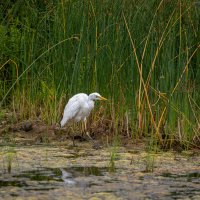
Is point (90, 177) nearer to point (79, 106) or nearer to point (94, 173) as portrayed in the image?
point (94, 173)

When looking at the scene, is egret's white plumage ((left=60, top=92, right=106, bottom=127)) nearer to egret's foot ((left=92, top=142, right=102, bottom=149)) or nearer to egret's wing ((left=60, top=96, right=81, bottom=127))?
egret's wing ((left=60, top=96, right=81, bottom=127))

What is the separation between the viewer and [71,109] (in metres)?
7.70

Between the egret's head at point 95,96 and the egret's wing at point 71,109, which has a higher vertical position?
the egret's head at point 95,96

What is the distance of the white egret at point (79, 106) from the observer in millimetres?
7690

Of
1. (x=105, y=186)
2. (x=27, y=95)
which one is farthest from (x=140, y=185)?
(x=27, y=95)

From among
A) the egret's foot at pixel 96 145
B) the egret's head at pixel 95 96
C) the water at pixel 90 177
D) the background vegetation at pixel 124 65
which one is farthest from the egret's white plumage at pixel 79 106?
the water at pixel 90 177

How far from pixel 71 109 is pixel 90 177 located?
2.03 metres

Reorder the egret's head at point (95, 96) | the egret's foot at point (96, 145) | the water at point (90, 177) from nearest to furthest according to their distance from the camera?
the water at point (90, 177)
the egret's foot at point (96, 145)
the egret's head at point (95, 96)

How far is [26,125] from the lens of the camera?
26.4 ft

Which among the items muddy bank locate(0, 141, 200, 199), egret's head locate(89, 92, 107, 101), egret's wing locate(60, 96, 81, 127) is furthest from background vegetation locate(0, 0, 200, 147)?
muddy bank locate(0, 141, 200, 199)

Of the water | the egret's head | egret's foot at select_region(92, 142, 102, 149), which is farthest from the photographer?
the egret's head

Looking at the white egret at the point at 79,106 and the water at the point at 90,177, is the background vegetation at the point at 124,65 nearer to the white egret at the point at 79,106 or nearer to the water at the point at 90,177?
the white egret at the point at 79,106

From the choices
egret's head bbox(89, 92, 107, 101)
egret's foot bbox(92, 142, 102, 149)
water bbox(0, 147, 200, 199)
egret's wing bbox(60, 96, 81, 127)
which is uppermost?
egret's head bbox(89, 92, 107, 101)

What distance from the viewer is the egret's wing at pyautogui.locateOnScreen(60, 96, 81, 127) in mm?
7699
